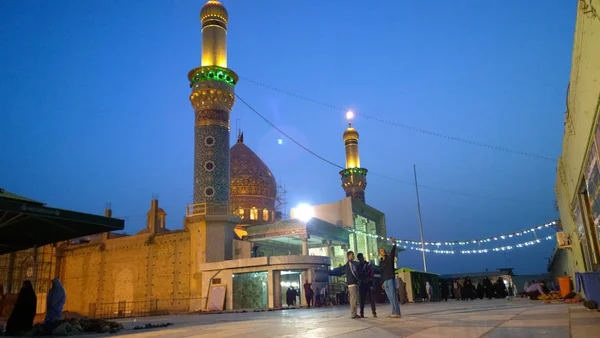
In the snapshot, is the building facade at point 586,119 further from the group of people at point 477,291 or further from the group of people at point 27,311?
the group of people at point 27,311

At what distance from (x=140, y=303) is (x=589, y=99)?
23.1 meters

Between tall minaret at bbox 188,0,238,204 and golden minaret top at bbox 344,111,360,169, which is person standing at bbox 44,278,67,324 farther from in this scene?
golden minaret top at bbox 344,111,360,169

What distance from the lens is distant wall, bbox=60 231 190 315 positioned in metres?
23.6

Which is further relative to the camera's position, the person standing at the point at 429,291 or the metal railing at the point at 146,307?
the metal railing at the point at 146,307

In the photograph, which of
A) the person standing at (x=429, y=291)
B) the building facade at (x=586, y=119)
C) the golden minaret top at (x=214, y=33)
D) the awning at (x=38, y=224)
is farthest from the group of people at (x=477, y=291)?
the golden minaret top at (x=214, y=33)

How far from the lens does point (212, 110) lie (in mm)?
24922

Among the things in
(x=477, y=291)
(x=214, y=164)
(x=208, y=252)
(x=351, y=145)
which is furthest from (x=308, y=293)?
(x=351, y=145)

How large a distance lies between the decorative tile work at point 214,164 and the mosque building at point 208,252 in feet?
0.18

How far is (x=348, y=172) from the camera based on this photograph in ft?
121

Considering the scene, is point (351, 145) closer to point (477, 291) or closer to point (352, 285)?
point (477, 291)

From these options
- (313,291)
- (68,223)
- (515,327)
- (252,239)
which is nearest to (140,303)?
(252,239)

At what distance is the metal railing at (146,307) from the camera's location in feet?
72.5

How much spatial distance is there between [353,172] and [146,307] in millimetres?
19570

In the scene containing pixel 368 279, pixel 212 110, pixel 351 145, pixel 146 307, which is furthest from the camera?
pixel 351 145
